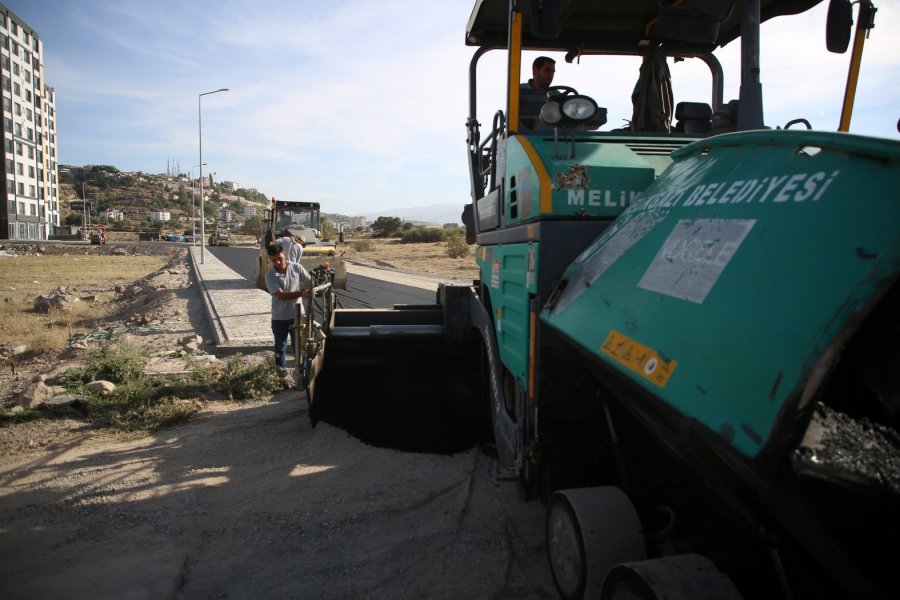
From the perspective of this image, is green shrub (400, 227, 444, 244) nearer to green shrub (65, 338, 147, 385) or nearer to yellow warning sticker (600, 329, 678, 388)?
green shrub (65, 338, 147, 385)

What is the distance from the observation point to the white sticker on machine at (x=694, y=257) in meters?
1.65

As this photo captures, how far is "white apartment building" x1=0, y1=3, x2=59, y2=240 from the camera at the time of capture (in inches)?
2416

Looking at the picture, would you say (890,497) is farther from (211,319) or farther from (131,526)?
(211,319)

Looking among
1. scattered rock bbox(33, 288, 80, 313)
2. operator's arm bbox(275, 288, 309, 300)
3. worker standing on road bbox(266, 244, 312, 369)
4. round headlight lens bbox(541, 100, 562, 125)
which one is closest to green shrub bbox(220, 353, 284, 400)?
worker standing on road bbox(266, 244, 312, 369)

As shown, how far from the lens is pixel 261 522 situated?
3.89 m

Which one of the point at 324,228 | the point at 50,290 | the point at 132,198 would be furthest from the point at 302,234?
the point at 132,198

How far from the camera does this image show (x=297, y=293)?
7418 mm

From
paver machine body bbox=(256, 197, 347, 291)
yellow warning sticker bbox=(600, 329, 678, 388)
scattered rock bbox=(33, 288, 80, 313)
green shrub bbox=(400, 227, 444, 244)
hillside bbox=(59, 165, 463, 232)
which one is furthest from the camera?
hillside bbox=(59, 165, 463, 232)

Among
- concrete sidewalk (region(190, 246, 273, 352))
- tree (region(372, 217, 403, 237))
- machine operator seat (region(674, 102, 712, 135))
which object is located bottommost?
concrete sidewalk (region(190, 246, 273, 352))

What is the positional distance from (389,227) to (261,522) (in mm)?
68315

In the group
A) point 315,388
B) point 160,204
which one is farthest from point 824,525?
point 160,204

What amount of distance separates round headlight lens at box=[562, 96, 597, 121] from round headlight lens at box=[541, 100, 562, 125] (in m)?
0.03

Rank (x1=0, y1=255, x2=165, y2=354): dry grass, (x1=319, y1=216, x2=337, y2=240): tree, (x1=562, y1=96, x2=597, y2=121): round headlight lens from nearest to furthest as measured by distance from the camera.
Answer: (x1=562, y1=96, x2=597, y2=121): round headlight lens → (x1=0, y1=255, x2=165, y2=354): dry grass → (x1=319, y1=216, x2=337, y2=240): tree

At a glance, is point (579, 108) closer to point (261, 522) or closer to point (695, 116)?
point (695, 116)
